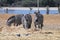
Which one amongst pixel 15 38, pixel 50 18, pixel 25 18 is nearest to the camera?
pixel 15 38

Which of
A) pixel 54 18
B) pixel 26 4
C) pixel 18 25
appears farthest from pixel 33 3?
pixel 18 25

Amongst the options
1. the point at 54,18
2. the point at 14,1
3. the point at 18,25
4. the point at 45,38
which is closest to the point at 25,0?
the point at 14,1

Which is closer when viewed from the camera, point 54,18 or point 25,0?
point 54,18

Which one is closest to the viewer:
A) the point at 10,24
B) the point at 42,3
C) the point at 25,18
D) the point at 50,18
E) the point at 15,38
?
the point at 15,38

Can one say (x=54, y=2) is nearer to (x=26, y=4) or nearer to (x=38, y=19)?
(x=26, y=4)

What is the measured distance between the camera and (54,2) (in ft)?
215

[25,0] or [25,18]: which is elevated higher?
[25,18]

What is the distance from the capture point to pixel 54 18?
1325 inches

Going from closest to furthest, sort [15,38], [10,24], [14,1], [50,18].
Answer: [15,38] < [10,24] < [50,18] < [14,1]

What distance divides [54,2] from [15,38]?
53.0 m

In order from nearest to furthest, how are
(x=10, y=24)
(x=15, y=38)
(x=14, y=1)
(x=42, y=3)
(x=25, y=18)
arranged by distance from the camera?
(x=15, y=38) → (x=25, y=18) → (x=10, y=24) → (x=42, y=3) → (x=14, y=1)

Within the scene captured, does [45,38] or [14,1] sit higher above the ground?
[45,38]

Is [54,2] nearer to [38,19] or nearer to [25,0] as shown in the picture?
[25,0]

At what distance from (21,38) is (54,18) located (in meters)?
20.7
